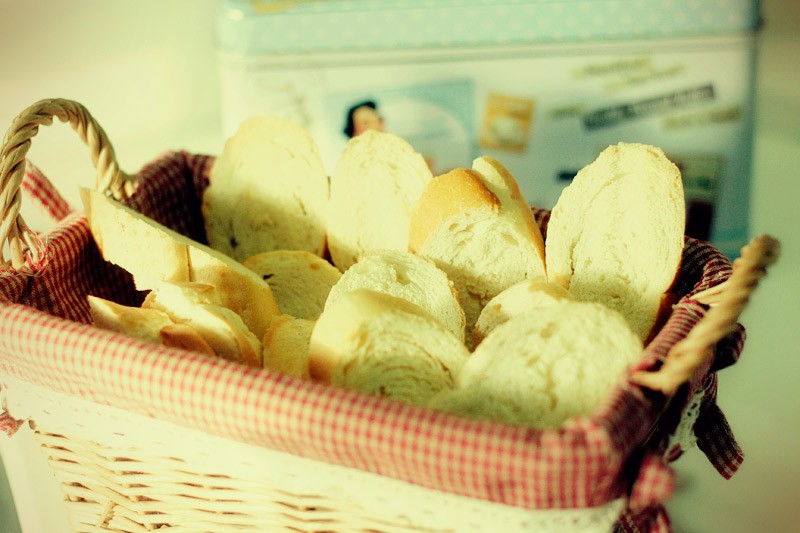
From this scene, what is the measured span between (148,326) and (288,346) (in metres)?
0.12

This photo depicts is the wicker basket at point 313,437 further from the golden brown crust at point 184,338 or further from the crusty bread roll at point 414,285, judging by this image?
the crusty bread roll at point 414,285

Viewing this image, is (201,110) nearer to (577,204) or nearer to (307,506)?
(577,204)

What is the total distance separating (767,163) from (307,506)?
1.54 metres

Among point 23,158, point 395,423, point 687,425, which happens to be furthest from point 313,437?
point 23,158

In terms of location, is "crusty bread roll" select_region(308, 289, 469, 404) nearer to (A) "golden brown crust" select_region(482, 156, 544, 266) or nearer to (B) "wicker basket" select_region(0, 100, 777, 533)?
(B) "wicker basket" select_region(0, 100, 777, 533)

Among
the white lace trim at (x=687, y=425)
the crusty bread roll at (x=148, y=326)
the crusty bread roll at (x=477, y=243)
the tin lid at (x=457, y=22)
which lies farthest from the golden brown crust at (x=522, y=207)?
the tin lid at (x=457, y=22)

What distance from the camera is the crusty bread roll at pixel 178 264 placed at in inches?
28.7

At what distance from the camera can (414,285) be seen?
68 cm

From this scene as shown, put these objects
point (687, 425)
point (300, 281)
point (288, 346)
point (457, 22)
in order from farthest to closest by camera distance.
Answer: point (457, 22)
point (300, 281)
point (288, 346)
point (687, 425)

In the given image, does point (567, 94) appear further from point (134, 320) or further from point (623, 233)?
point (134, 320)

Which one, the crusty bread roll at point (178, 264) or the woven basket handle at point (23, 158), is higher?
the woven basket handle at point (23, 158)

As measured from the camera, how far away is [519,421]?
1.73 ft

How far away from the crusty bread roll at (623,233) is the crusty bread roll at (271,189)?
12.1 inches

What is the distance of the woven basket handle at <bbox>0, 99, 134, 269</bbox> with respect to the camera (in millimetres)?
681
